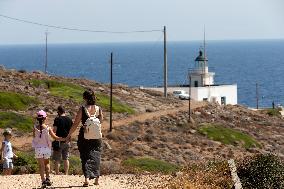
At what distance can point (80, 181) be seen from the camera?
14312 mm

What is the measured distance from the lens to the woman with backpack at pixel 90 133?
12984mm

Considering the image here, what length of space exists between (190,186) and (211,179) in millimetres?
1269

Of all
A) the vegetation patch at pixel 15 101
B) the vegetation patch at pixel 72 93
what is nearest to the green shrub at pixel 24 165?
the vegetation patch at pixel 15 101

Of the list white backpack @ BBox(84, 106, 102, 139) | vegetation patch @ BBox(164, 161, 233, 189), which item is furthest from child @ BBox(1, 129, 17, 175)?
vegetation patch @ BBox(164, 161, 233, 189)

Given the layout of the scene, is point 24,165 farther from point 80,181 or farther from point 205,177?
point 205,177

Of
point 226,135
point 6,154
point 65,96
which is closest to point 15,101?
point 65,96

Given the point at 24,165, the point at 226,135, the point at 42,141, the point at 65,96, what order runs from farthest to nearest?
the point at 65,96, the point at 226,135, the point at 24,165, the point at 42,141

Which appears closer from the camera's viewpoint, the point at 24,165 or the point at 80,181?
the point at 80,181

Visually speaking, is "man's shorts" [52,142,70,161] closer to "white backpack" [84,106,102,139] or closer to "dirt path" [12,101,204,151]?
"white backpack" [84,106,102,139]

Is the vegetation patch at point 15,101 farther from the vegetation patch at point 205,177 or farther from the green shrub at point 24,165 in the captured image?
the vegetation patch at point 205,177

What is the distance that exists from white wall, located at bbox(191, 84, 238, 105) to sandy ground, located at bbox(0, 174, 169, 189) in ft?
192

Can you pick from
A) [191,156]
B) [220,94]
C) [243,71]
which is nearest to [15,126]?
[191,156]

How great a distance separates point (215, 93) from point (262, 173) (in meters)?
65.3

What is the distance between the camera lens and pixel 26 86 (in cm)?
4709
